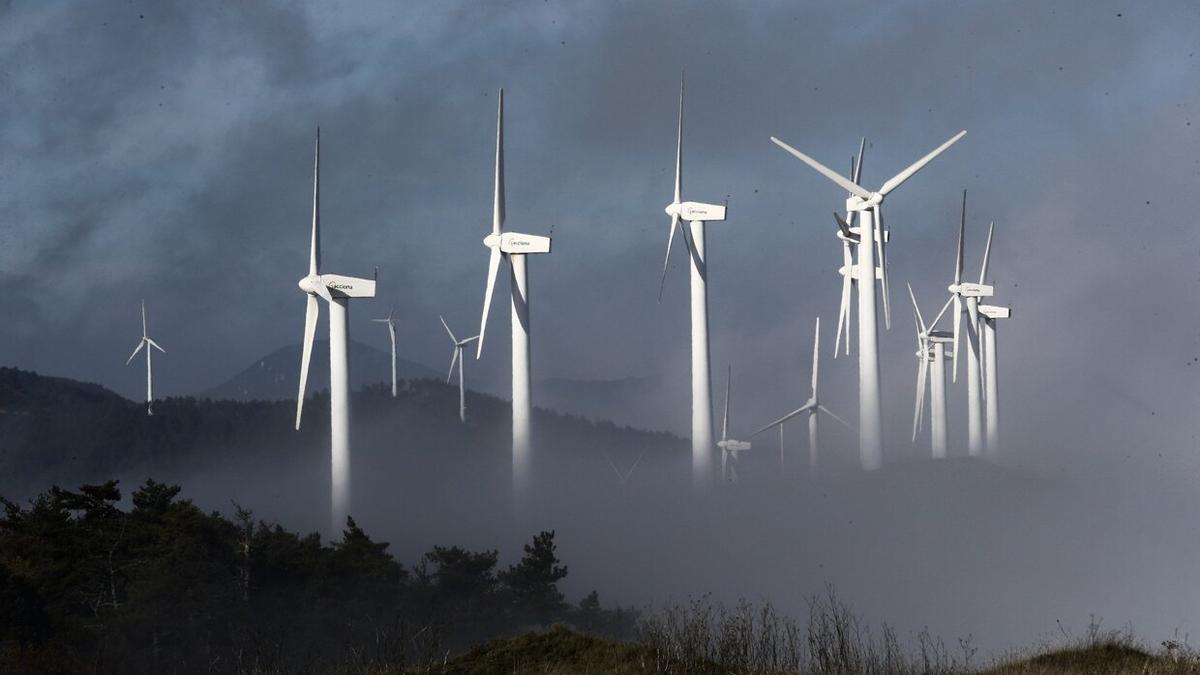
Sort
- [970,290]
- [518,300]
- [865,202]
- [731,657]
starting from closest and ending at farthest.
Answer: [731,657]
[518,300]
[865,202]
[970,290]

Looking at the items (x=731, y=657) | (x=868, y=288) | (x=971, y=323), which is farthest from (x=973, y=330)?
(x=731, y=657)

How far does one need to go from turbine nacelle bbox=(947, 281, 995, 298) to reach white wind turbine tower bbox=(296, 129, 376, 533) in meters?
57.8

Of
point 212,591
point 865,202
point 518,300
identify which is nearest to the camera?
point 212,591

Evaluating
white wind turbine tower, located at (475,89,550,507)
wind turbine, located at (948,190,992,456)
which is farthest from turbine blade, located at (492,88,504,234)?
wind turbine, located at (948,190,992,456)

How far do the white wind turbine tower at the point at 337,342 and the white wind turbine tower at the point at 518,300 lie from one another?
8366mm

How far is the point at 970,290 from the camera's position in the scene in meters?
129

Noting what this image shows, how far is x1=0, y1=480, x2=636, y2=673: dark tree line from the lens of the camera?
57.6 m

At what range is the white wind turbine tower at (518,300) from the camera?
87125mm

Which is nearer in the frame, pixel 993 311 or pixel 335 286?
pixel 335 286

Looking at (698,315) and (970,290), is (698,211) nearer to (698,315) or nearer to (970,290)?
(698,315)

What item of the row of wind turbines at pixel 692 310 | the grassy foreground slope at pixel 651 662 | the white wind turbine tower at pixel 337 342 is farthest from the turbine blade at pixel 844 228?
the grassy foreground slope at pixel 651 662

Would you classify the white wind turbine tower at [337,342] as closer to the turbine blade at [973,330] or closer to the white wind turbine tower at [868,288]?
the white wind turbine tower at [868,288]

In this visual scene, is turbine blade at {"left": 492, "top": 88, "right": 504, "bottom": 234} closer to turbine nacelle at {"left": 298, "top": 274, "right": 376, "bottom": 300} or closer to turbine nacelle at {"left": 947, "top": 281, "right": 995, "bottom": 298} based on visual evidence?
turbine nacelle at {"left": 298, "top": 274, "right": 376, "bottom": 300}

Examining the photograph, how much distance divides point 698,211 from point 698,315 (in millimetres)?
9795
